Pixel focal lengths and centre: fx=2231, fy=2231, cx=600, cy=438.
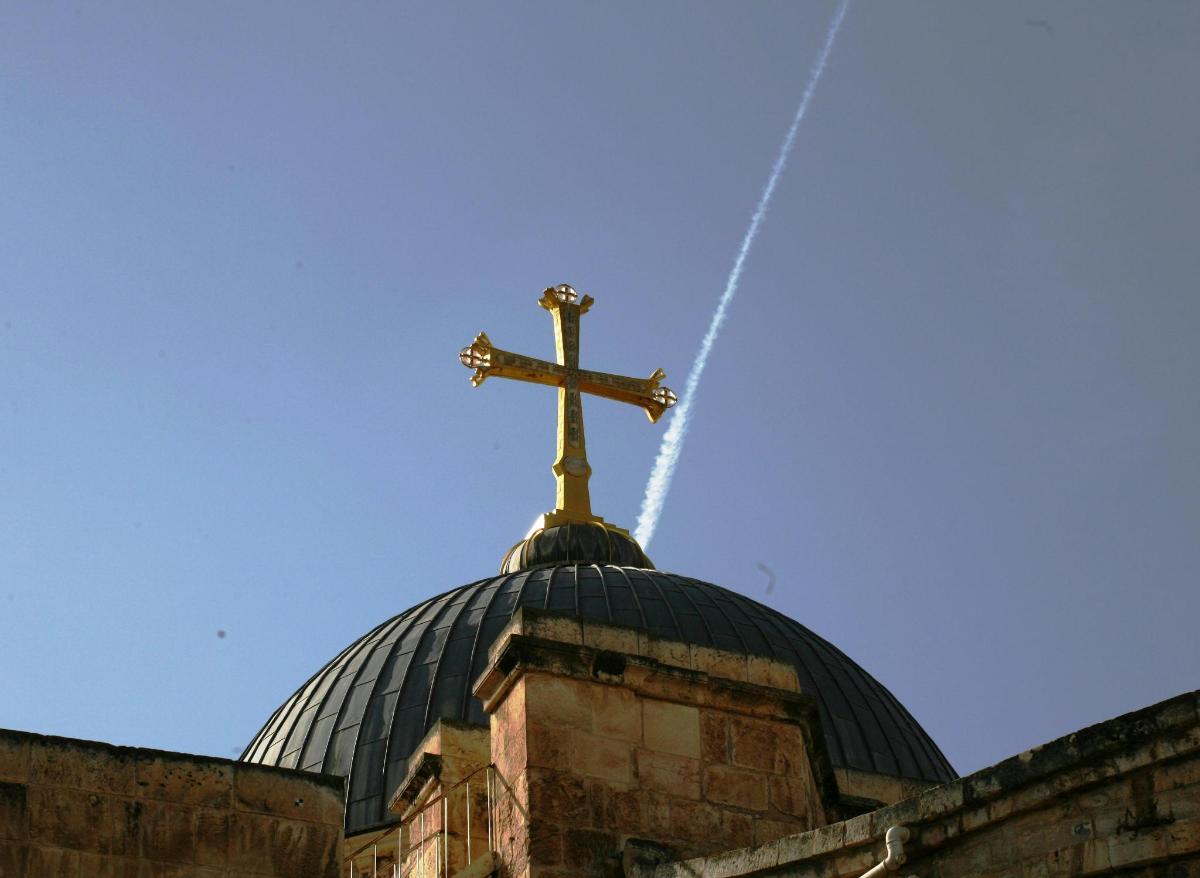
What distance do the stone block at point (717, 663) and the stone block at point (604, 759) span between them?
74 cm

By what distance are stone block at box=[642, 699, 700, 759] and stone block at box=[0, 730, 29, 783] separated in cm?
310

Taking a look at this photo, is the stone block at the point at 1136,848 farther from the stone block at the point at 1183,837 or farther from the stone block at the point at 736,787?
the stone block at the point at 736,787

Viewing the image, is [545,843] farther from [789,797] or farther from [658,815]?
[789,797]

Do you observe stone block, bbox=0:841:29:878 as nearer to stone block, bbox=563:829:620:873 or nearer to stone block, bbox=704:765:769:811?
stone block, bbox=563:829:620:873

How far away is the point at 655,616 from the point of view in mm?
20844

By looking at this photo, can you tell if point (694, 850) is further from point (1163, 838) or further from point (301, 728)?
point (301, 728)

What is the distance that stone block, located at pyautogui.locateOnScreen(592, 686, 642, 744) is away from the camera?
37.6 ft

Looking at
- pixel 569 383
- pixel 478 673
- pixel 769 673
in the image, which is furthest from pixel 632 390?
pixel 769 673

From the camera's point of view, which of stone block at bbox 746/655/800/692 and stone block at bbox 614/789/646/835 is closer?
stone block at bbox 614/789/646/835

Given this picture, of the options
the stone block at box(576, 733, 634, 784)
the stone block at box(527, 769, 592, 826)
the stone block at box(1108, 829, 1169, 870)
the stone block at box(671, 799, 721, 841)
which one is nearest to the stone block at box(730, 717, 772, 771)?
the stone block at box(671, 799, 721, 841)

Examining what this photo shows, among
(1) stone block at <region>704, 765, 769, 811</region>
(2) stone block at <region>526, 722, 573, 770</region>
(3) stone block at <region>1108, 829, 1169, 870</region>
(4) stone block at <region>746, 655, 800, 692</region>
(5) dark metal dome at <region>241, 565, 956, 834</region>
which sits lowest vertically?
(3) stone block at <region>1108, 829, 1169, 870</region>

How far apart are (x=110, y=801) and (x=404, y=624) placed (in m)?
11.2

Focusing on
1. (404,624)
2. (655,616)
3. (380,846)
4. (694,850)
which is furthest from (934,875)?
(404,624)

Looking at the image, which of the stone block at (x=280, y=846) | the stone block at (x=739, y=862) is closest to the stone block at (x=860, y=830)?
the stone block at (x=739, y=862)
